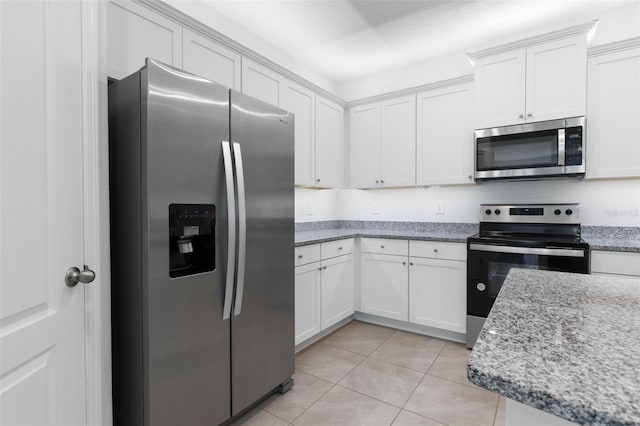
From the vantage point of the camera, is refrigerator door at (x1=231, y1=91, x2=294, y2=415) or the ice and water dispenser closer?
the ice and water dispenser

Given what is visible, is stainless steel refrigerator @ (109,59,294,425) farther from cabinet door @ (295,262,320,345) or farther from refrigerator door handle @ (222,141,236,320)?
cabinet door @ (295,262,320,345)

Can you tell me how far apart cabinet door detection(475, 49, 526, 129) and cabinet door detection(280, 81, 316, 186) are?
145cm

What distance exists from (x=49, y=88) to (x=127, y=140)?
394mm

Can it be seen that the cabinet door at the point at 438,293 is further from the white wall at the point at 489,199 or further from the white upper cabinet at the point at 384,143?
the white upper cabinet at the point at 384,143

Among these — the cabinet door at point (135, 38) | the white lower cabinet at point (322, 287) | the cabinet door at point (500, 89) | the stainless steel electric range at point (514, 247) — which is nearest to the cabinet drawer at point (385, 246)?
the white lower cabinet at point (322, 287)

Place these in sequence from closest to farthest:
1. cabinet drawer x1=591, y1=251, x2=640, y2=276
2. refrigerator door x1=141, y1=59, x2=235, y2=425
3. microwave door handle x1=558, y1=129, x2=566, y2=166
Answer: refrigerator door x1=141, y1=59, x2=235, y2=425
cabinet drawer x1=591, y1=251, x2=640, y2=276
microwave door handle x1=558, y1=129, x2=566, y2=166

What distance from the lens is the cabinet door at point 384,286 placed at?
3055 mm

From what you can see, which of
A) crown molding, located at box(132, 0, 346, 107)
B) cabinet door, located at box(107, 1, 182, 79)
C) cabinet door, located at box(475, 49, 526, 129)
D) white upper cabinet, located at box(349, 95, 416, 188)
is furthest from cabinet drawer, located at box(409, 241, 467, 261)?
cabinet door, located at box(107, 1, 182, 79)

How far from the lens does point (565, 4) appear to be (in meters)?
2.52

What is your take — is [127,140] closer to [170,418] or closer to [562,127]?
[170,418]

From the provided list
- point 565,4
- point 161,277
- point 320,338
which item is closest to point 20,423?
point 161,277

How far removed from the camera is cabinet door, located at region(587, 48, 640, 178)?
237cm

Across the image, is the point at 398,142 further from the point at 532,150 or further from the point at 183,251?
the point at 183,251

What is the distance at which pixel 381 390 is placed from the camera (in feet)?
6.99
